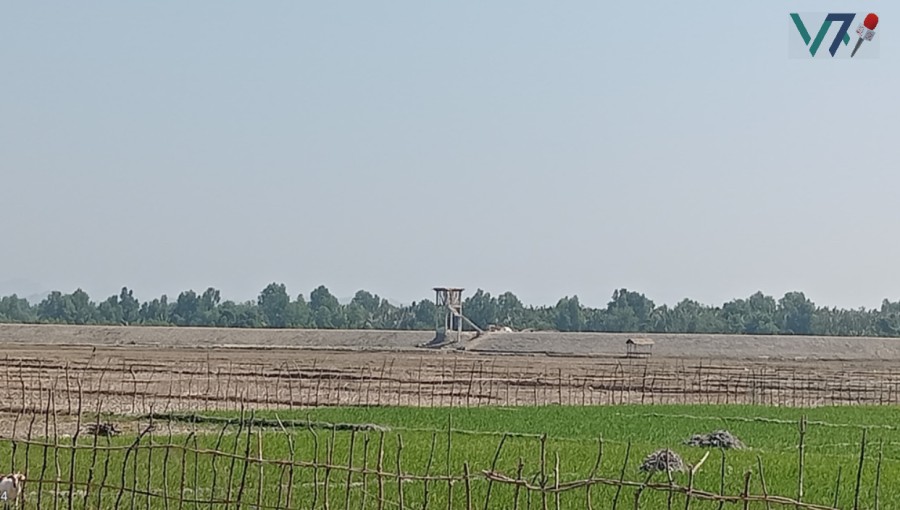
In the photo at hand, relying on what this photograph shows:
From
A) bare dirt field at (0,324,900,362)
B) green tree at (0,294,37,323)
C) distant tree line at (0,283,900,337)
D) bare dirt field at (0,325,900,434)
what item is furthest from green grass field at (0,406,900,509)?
green tree at (0,294,37,323)

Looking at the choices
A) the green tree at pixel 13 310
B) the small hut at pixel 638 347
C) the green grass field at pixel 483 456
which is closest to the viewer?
the green grass field at pixel 483 456

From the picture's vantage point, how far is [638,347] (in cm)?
7150

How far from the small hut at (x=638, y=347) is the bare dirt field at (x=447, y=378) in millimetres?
1432

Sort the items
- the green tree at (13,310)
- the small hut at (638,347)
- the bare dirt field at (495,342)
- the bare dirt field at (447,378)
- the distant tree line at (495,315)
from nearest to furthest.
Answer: the bare dirt field at (447,378)
the small hut at (638,347)
the bare dirt field at (495,342)
the distant tree line at (495,315)
the green tree at (13,310)

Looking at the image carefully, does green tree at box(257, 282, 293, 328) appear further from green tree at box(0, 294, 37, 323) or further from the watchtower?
the watchtower

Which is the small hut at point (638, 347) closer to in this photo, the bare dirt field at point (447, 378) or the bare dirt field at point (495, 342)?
the bare dirt field at point (495, 342)

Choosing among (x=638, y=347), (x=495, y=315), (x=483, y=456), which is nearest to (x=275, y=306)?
(x=495, y=315)

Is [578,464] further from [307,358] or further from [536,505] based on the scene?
[307,358]

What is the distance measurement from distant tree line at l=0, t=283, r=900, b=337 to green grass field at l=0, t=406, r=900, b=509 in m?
97.7

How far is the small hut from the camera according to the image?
214 feet

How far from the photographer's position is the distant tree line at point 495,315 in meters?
125

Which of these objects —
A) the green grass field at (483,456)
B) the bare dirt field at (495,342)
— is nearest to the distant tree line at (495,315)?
the bare dirt field at (495,342)

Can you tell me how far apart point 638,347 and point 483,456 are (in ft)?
188

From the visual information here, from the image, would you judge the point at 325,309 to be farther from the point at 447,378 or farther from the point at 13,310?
the point at 447,378
